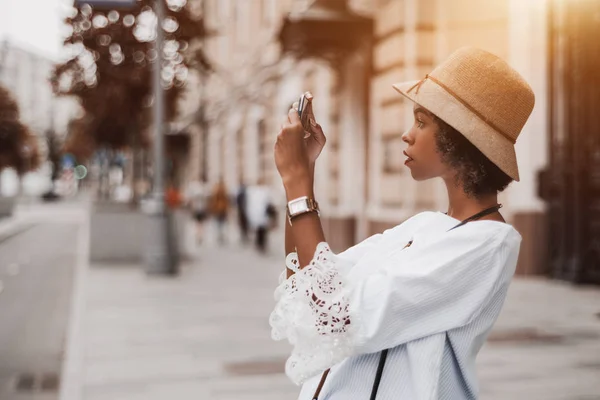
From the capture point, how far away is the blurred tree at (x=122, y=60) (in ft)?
59.4

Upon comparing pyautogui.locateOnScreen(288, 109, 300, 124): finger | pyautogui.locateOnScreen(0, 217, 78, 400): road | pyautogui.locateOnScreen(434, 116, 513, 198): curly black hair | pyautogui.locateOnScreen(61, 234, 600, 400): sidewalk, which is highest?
pyautogui.locateOnScreen(288, 109, 300, 124): finger

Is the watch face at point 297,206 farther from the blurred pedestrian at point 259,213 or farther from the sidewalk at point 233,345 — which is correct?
the blurred pedestrian at point 259,213

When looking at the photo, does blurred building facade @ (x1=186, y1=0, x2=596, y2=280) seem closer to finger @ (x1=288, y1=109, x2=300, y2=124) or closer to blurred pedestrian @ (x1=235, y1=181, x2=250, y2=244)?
blurred pedestrian @ (x1=235, y1=181, x2=250, y2=244)

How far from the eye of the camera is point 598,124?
10.8 metres

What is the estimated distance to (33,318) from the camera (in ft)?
29.6

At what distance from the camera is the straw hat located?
165 cm

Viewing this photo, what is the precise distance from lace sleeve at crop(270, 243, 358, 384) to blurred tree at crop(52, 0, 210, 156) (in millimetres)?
16703

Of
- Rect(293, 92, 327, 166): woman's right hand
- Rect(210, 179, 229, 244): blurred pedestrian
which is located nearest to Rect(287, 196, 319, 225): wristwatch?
Rect(293, 92, 327, 166): woman's right hand

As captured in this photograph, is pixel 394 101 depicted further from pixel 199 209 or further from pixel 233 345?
pixel 199 209

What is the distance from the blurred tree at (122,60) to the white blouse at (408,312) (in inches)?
659

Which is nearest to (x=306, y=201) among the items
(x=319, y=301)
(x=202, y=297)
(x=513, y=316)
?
(x=319, y=301)

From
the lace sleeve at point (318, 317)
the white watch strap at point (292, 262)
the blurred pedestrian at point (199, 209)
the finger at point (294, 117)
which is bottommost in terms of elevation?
the blurred pedestrian at point (199, 209)

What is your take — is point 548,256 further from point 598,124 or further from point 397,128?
point 397,128

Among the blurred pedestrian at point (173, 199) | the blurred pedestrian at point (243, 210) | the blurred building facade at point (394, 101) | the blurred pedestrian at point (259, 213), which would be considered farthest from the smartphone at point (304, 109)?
the blurred pedestrian at point (173, 199)
